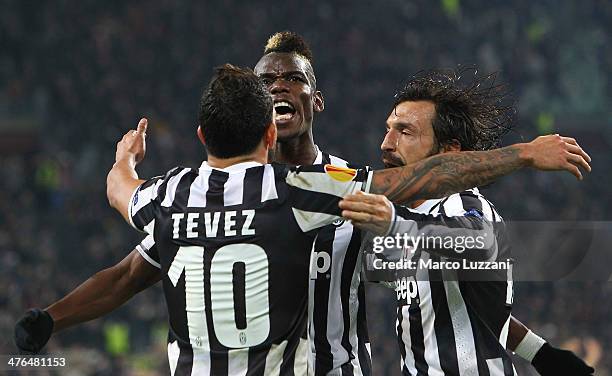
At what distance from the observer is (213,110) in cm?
327

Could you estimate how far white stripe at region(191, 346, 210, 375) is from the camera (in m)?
3.33

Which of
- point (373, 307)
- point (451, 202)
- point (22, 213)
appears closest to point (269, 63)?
point (451, 202)

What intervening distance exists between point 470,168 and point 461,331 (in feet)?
2.53

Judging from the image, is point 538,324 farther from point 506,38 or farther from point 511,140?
point 506,38

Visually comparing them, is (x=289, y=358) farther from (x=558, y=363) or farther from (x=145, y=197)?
(x=558, y=363)

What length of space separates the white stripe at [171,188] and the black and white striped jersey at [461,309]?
0.92 meters

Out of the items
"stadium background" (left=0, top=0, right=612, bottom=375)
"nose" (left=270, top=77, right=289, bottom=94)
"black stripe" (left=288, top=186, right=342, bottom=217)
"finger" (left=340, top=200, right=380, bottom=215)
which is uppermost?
"stadium background" (left=0, top=0, right=612, bottom=375)

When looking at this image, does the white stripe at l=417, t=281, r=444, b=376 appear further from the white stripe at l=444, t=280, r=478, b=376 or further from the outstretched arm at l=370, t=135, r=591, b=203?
the outstretched arm at l=370, t=135, r=591, b=203

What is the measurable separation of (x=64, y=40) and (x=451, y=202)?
44.5ft

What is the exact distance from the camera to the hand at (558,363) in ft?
14.3

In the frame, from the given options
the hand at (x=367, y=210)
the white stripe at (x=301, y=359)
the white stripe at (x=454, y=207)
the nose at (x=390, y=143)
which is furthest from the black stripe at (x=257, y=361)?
the nose at (x=390, y=143)

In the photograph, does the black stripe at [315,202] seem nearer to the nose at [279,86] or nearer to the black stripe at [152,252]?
the black stripe at [152,252]

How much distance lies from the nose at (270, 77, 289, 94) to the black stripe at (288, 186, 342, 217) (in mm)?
1235

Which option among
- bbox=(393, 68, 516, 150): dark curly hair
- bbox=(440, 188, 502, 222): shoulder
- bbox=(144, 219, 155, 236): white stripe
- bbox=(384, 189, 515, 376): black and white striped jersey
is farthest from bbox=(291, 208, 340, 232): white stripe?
bbox=(393, 68, 516, 150): dark curly hair
